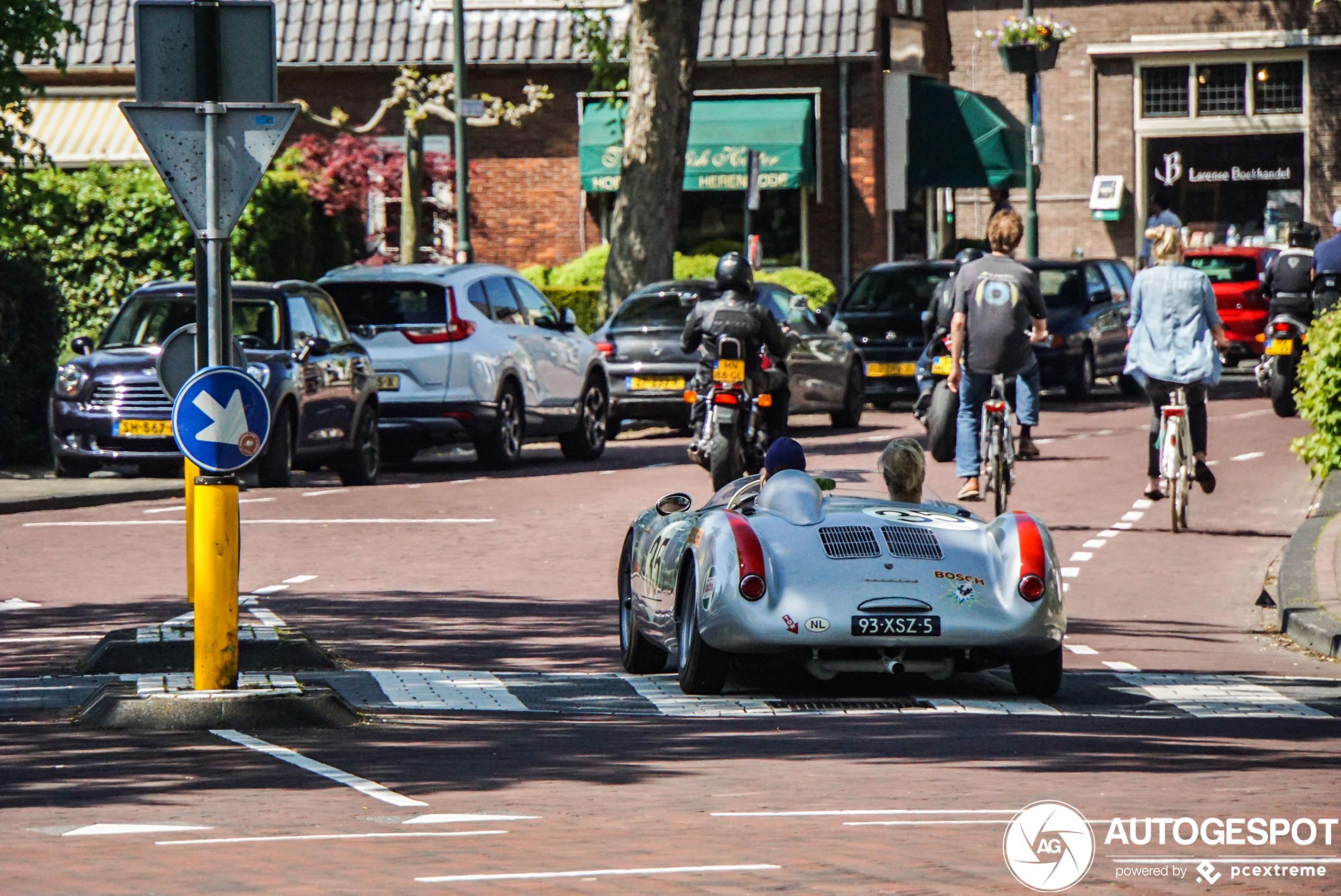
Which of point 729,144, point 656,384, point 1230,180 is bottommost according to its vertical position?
point 656,384

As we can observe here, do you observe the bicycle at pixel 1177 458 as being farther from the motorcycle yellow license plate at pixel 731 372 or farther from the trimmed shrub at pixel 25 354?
Result: the trimmed shrub at pixel 25 354

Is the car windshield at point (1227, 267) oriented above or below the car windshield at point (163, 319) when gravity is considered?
above

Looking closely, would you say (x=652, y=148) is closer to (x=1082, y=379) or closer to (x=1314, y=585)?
(x=1082, y=379)

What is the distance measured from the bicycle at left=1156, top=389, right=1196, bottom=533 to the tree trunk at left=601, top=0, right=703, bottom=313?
13.4 m

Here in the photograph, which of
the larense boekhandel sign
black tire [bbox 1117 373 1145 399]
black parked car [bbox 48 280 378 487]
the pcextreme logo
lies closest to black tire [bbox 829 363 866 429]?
black tire [bbox 1117 373 1145 399]

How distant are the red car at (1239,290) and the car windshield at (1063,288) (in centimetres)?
505

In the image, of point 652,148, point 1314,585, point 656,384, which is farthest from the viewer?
point 652,148

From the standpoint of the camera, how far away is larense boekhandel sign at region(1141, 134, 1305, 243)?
167ft

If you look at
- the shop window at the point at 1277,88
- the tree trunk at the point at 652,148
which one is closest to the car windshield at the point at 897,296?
the tree trunk at the point at 652,148

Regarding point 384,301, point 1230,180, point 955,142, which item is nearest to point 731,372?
point 384,301

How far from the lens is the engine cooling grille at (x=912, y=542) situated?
9.59 meters

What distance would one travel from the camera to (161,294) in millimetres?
20172

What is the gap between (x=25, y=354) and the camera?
22.6 meters

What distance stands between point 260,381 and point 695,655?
33.9 ft
